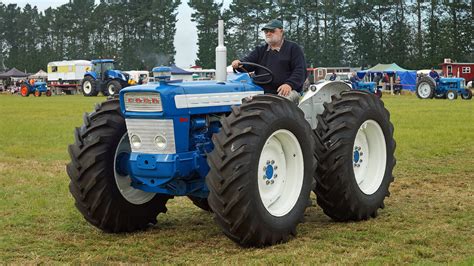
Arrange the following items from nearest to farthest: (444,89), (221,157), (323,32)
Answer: (221,157)
(444,89)
(323,32)

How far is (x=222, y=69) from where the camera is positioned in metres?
6.32

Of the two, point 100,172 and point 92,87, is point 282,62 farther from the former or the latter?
point 92,87

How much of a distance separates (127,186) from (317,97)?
220 cm

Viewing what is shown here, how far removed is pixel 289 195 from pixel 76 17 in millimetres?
98372

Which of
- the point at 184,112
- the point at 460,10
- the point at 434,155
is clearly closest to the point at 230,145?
the point at 184,112

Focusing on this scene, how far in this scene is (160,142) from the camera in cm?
559

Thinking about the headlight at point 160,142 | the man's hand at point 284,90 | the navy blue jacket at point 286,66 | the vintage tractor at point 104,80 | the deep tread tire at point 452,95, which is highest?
the vintage tractor at point 104,80

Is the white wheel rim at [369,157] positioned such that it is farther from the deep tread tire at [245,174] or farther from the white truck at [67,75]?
the white truck at [67,75]

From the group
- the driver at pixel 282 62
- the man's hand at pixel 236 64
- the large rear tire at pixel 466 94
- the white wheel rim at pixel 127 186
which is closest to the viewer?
the white wheel rim at pixel 127 186

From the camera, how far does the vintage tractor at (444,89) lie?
113 feet

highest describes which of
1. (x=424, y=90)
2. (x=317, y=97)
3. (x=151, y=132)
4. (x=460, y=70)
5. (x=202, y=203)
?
(x=460, y=70)

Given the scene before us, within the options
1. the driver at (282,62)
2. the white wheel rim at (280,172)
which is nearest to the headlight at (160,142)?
the white wheel rim at (280,172)

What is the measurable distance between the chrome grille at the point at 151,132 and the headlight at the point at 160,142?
0.06 ft

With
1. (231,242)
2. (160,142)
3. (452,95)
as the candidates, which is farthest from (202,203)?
(452,95)
